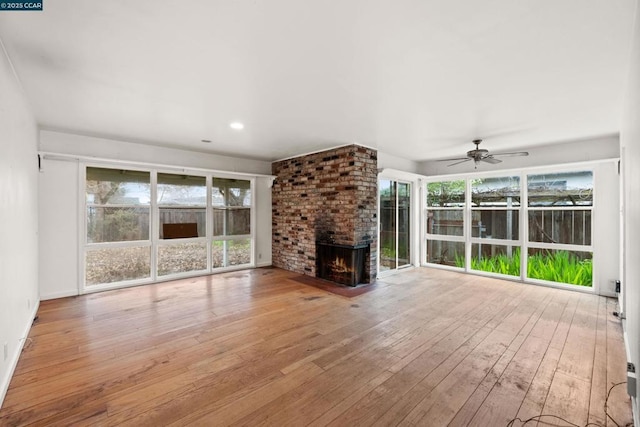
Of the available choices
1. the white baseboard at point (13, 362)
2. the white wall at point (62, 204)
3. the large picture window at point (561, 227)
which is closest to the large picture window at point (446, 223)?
the large picture window at point (561, 227)

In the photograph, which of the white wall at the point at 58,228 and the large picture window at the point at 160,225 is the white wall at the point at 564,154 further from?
the white wall at the point at 58,228

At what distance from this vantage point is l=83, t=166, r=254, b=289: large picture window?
16.0 ft

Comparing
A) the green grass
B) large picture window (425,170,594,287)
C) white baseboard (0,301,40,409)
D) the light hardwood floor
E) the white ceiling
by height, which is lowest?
the light hardwood floor

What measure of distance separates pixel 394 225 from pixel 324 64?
14.7 feet

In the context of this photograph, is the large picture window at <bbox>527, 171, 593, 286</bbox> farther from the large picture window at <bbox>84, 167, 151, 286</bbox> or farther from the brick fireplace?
the large picture window at <bbox>84, 167, 151, 286</bbox>

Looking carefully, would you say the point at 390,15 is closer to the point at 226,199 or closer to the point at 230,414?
the point at 230,414

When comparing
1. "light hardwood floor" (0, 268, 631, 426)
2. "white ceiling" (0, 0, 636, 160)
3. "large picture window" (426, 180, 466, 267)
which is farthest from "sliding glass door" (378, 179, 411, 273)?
"white ceiling" (0, 0, 636, 160)

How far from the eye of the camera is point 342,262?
528cm

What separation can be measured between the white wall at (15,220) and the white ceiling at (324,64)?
273 mm

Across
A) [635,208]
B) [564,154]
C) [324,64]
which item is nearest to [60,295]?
[324,64]

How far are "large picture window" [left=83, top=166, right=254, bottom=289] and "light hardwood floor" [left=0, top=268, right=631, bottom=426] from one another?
2.85ft

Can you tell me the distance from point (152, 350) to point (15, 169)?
2.17 metres

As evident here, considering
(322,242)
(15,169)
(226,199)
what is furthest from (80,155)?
(322,242)

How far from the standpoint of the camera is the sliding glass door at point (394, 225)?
5.93 meters
